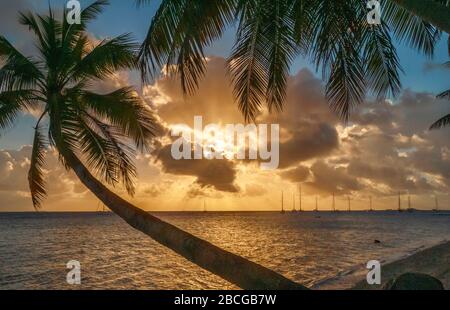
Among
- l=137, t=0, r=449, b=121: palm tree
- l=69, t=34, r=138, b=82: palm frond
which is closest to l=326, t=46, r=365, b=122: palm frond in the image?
l=137, t=0, r=449, b=121: palm tree

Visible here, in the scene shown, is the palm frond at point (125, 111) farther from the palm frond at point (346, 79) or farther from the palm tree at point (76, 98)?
the palm frond at point (346, 79)

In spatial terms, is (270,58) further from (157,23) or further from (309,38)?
(157,23)

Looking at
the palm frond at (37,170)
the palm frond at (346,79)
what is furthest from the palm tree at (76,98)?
the palm frond at (346,79)

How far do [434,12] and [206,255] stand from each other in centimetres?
431

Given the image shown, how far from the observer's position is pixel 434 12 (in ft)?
17.8

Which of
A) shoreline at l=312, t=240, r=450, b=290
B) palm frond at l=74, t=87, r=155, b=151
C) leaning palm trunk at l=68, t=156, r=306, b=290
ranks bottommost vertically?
shoreline at l=312, t=240, r=450, b=290

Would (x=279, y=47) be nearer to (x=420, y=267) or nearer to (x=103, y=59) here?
(x=103, y=59)

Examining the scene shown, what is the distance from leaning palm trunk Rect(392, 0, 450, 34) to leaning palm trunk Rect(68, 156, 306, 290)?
378cm

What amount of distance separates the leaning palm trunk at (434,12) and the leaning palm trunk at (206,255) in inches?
149

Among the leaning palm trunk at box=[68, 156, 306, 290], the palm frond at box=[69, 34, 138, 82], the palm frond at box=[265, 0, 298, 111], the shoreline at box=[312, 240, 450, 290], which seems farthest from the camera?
the shoreline at box=[312, 240, 450, 290]

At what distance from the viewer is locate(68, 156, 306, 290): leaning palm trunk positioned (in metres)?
5.33

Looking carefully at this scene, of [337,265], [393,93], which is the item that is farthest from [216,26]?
[337,265]

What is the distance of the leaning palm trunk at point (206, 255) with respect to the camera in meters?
5.33

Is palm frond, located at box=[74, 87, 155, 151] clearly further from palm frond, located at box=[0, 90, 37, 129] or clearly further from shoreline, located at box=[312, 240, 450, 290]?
shoreline, located at box=[312, 240, 450, 290]
